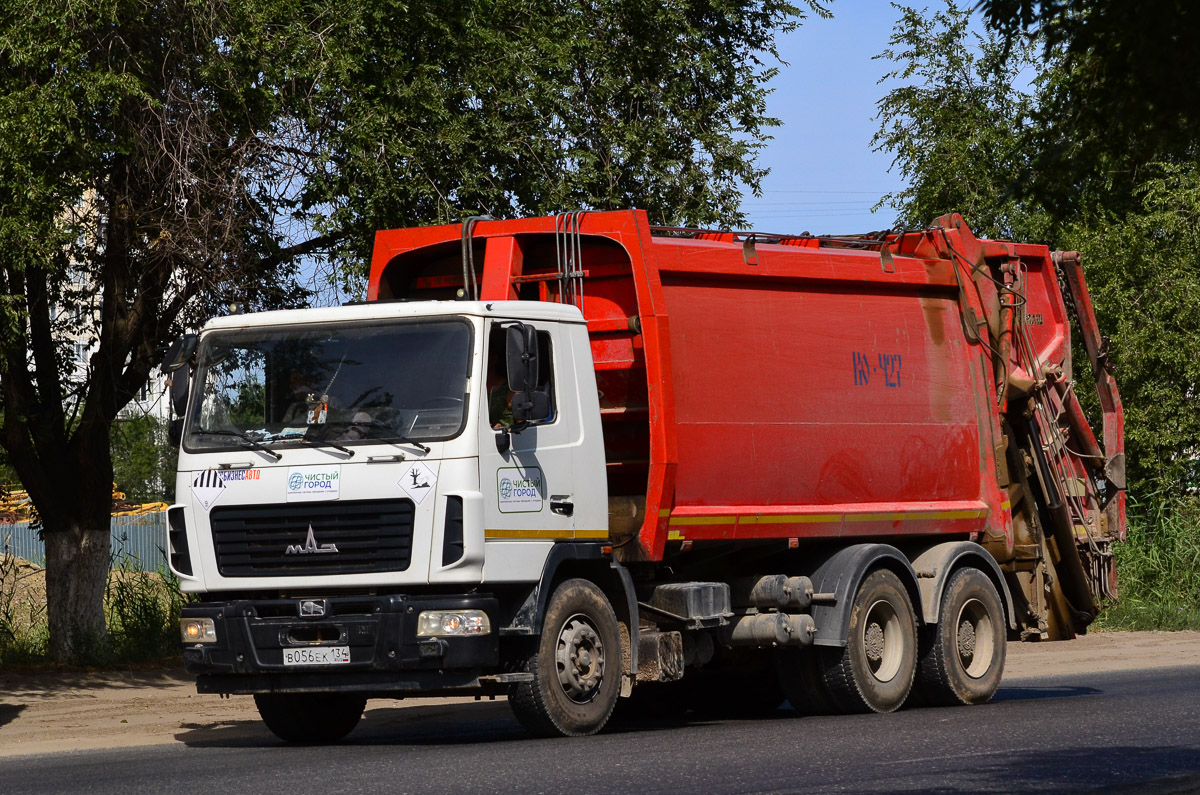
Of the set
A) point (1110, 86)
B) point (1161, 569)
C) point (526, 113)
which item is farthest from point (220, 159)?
point (1161, 569)

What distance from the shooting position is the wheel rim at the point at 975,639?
1316 centimetres

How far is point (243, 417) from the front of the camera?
34.0ft

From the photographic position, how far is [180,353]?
1066 cm

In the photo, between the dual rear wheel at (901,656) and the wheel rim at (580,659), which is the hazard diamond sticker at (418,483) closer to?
the wheel rim at (580,659)

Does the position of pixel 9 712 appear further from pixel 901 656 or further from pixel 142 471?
pixel 142 471

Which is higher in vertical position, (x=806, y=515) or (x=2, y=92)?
(x=2, y=92)

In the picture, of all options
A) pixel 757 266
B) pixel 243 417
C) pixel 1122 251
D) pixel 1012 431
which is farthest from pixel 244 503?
pixel 1122 251

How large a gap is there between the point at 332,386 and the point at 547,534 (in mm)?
1568

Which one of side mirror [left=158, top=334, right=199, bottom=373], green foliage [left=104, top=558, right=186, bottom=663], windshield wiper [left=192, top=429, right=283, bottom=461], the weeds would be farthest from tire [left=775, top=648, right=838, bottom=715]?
the weeds

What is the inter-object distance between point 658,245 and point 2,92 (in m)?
5.65

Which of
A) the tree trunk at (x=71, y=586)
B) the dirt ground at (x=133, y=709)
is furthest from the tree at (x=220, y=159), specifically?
the dirt ground at (x=133, y=709)

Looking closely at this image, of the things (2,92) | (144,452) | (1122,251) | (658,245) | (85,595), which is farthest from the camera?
(144,452)

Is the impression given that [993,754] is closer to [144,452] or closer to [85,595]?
[85,595]

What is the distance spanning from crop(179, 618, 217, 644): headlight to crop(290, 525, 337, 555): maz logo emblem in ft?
2.20
